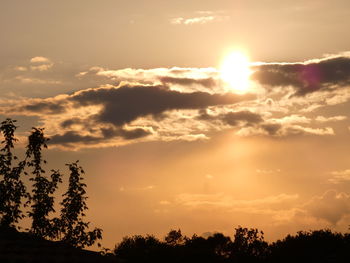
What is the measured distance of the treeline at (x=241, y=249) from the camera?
52.4 metres

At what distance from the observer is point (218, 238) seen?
86812 mm

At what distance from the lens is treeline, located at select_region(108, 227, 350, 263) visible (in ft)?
172

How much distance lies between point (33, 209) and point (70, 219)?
2548 millimetres

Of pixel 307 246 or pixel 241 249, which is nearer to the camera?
pixel 307 246

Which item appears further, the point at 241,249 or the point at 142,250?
the point at 241,249

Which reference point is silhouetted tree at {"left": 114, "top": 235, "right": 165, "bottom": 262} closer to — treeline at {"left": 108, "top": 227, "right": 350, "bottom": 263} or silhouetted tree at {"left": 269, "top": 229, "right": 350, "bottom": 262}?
treeline at {"left": 108, "top": 227, "right": 350, "bottom": 263}

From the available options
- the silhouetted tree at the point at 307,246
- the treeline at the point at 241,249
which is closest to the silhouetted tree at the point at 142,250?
the treeline at the point at 241,249

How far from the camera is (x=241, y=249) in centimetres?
7906

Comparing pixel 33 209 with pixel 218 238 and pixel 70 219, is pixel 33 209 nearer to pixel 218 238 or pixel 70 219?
pixel 70 219

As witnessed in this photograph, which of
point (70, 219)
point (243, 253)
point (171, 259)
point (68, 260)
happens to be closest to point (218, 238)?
point (243, 253)

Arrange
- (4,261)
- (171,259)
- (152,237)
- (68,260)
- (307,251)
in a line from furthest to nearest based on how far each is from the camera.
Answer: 1. (152,237)
2. (307,251)
3. (171,259)
4. (68,260)
5. (4,261)

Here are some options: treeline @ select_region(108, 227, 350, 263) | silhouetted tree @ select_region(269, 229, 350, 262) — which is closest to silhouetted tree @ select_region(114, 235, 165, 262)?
treeline @ select_region(108, 227, 350, 263)

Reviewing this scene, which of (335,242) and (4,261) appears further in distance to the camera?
(335,242)

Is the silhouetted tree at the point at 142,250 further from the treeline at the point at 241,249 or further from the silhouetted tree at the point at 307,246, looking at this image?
the silhouetted tree at the point at 307,246
